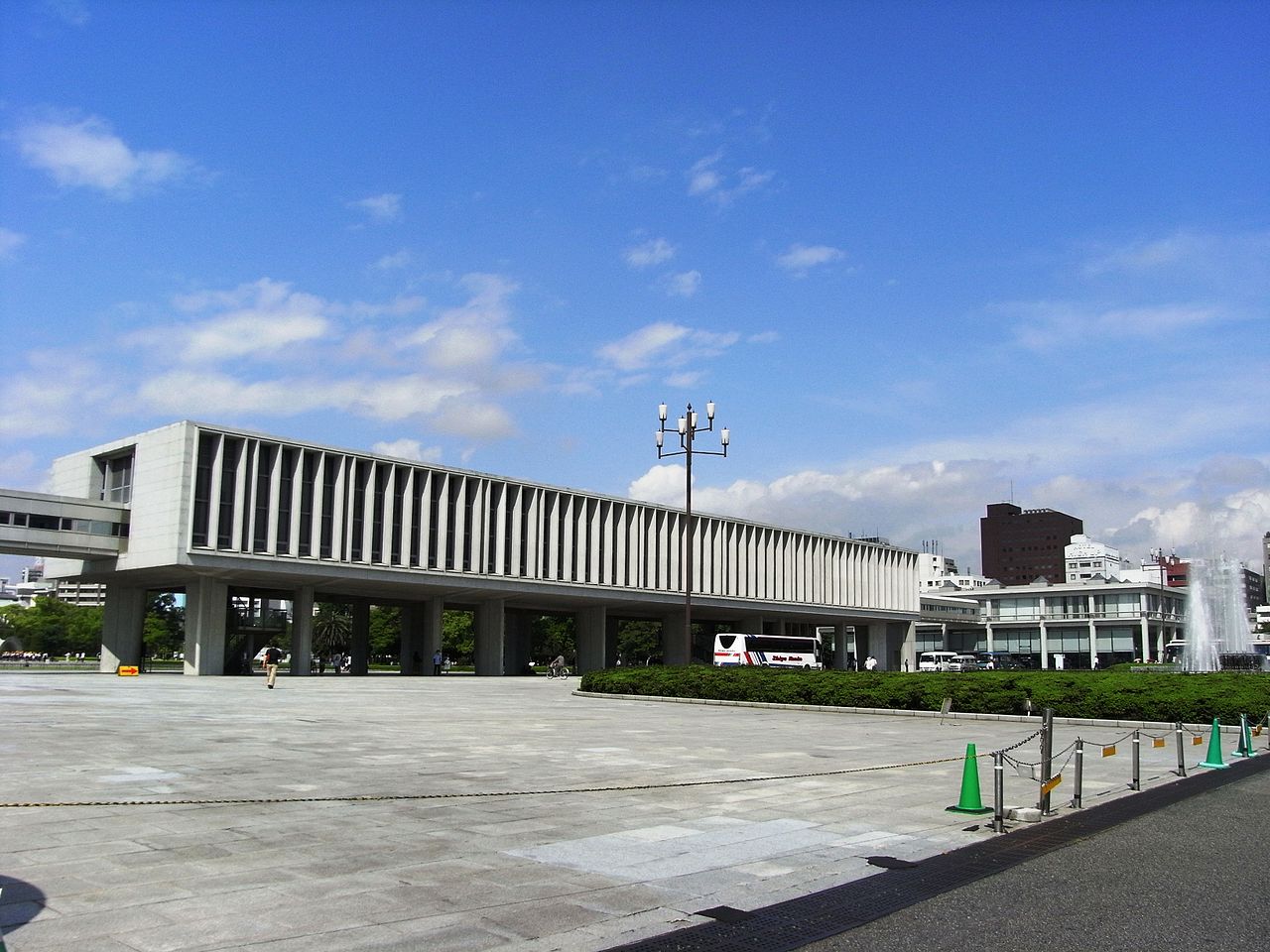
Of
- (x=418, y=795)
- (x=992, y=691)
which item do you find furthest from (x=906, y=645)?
(x=418, y=795)

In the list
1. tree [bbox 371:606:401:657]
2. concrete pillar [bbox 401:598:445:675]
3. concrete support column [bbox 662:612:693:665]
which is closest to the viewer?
concrete pillar [bbox 401:598:445:675]

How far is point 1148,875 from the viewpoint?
848cm

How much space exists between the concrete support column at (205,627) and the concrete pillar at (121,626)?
20.7ft

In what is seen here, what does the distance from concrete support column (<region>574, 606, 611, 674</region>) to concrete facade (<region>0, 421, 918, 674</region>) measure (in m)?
0.14

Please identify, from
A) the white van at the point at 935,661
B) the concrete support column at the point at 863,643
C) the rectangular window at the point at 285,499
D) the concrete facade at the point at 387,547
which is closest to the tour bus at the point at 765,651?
the concrete facade at the point at 387,547

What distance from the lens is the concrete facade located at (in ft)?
166

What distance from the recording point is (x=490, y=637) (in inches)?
2660

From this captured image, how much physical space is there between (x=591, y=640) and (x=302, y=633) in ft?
74.6

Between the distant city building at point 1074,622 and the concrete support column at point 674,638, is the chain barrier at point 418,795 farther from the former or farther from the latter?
the distant city building at point 1074,622

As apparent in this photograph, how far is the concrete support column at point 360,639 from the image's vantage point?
67062 mm

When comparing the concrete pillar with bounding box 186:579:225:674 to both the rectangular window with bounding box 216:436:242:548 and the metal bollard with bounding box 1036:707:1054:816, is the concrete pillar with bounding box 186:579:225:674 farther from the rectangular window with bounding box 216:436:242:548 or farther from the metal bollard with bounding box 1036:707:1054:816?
the metal bollard with bounding box 1036:707:1054:816

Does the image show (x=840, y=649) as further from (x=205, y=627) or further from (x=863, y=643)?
(x=205, y=627)

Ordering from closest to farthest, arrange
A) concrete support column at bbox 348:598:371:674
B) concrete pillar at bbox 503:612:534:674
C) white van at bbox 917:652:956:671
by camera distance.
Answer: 1. concrete support column at bbox 348:598:371:674
2. concrete pillar at bbox 503:612:534:674
3. white van at bbox 917:652:956:671

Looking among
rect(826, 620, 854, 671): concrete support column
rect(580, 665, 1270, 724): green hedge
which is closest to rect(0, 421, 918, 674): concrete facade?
rect(580, 665, 1270, 724): green hedge
